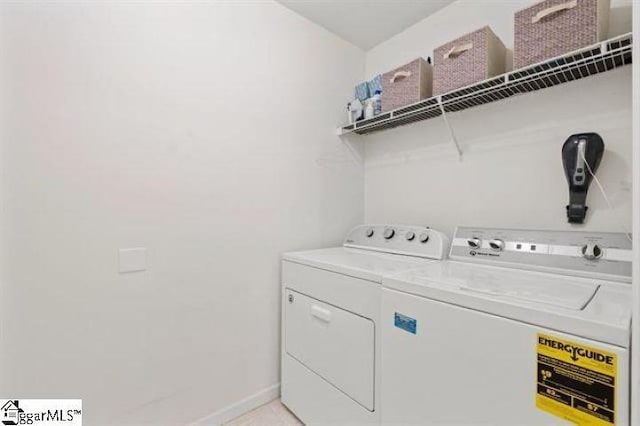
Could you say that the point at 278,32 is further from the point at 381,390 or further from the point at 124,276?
the point at 381,390

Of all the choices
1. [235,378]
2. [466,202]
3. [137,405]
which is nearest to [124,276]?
[137,405]

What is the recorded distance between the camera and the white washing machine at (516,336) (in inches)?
28.3

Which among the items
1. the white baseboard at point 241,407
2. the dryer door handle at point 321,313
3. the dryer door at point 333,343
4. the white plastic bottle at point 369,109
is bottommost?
the white baseboard at point 241,407

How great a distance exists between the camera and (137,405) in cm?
135

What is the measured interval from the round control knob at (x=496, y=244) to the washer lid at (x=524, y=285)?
14 cm

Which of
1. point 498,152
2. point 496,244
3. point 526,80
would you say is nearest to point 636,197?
point 496,244

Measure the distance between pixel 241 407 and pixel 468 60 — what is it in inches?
84.6

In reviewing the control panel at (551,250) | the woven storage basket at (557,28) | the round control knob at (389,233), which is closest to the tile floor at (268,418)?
the round control knob at (389,233)

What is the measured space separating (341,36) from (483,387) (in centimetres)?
221

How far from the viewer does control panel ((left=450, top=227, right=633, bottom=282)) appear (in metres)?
1.12

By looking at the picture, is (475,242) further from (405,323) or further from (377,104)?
(377,104)

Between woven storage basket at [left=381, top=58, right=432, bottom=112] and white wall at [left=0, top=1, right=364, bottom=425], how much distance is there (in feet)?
1.63

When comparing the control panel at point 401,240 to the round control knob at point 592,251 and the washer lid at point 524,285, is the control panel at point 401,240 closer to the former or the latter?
the washer lid at point 524,285

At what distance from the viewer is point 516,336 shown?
0.81 metres
